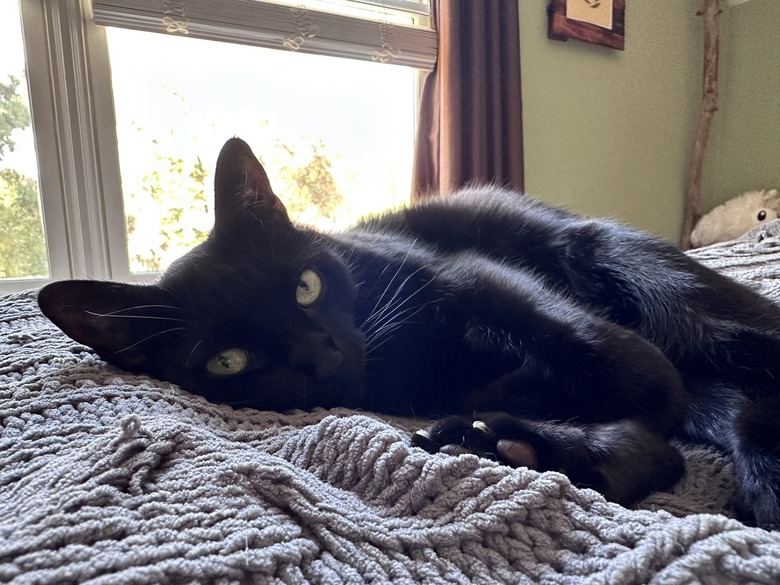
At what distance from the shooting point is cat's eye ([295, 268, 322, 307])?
2.69ft

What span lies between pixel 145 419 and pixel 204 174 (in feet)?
5.43

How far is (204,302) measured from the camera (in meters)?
0.77

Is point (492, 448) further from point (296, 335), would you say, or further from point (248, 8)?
point (248, 8)

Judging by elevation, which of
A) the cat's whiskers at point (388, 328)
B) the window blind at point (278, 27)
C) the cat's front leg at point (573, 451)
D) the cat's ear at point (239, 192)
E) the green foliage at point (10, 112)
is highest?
the window blind at point (278, 27)

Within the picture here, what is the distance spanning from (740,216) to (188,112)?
2.53 meters

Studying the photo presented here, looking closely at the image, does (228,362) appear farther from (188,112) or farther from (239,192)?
(188,112)

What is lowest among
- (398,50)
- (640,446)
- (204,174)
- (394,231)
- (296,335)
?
(640,446)

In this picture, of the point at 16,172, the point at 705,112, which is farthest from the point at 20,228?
the point at 705,112

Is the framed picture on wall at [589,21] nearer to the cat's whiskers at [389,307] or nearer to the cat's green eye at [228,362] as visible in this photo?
the cat's whiskers at [389,307]

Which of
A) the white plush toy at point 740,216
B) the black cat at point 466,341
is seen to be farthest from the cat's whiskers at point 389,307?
the white plush toy at point 740,216

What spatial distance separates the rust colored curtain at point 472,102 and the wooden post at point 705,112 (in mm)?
1355

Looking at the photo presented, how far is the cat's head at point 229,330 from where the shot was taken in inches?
29.7

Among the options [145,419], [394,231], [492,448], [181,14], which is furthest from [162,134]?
[492,448]

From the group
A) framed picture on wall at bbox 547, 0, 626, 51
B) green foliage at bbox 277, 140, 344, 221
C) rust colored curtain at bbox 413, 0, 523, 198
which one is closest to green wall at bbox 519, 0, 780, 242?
framed picture on wall at bbox 547, 0, 626, 51
